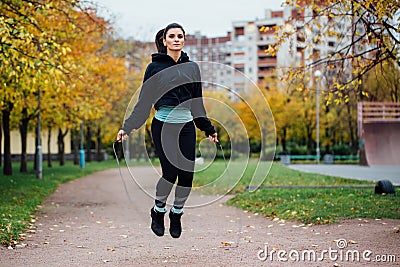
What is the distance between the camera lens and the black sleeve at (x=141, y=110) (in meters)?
6.75

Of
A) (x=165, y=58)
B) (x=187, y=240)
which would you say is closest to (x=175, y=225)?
(x=165, y=58)

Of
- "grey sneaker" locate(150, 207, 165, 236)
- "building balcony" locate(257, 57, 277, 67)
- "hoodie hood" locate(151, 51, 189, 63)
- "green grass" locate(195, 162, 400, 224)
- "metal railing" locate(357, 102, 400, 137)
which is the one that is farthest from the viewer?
"building balcony" locate(257, 57, 277, 67)

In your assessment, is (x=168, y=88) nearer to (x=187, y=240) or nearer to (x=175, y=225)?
(x=175, y=225)

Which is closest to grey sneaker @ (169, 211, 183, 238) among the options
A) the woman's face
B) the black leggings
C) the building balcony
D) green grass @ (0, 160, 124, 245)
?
the black leggings

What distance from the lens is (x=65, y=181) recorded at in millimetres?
27562

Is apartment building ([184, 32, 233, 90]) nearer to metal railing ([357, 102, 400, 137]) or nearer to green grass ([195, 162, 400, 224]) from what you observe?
metal railing ([357, 102, 400, 137])

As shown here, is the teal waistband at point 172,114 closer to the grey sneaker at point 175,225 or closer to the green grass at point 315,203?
the grey sneaker at point 175,225

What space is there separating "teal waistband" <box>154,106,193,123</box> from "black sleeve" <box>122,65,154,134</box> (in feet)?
0.67

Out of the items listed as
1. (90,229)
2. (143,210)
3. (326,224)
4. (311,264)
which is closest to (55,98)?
→ (143,210)

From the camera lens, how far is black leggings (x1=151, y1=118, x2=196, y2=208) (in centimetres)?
667

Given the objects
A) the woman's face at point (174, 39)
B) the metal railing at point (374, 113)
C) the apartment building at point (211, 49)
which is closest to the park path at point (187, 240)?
the woman's face at point (174, 39)

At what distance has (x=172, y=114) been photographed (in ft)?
21.7

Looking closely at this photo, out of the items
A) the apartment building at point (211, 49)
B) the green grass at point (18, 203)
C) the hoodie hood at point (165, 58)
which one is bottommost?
the green grass at point (18, 203)

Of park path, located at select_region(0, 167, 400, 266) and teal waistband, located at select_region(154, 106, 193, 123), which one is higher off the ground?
teal waistband, located at select_region(154, 106, 193, 123)
